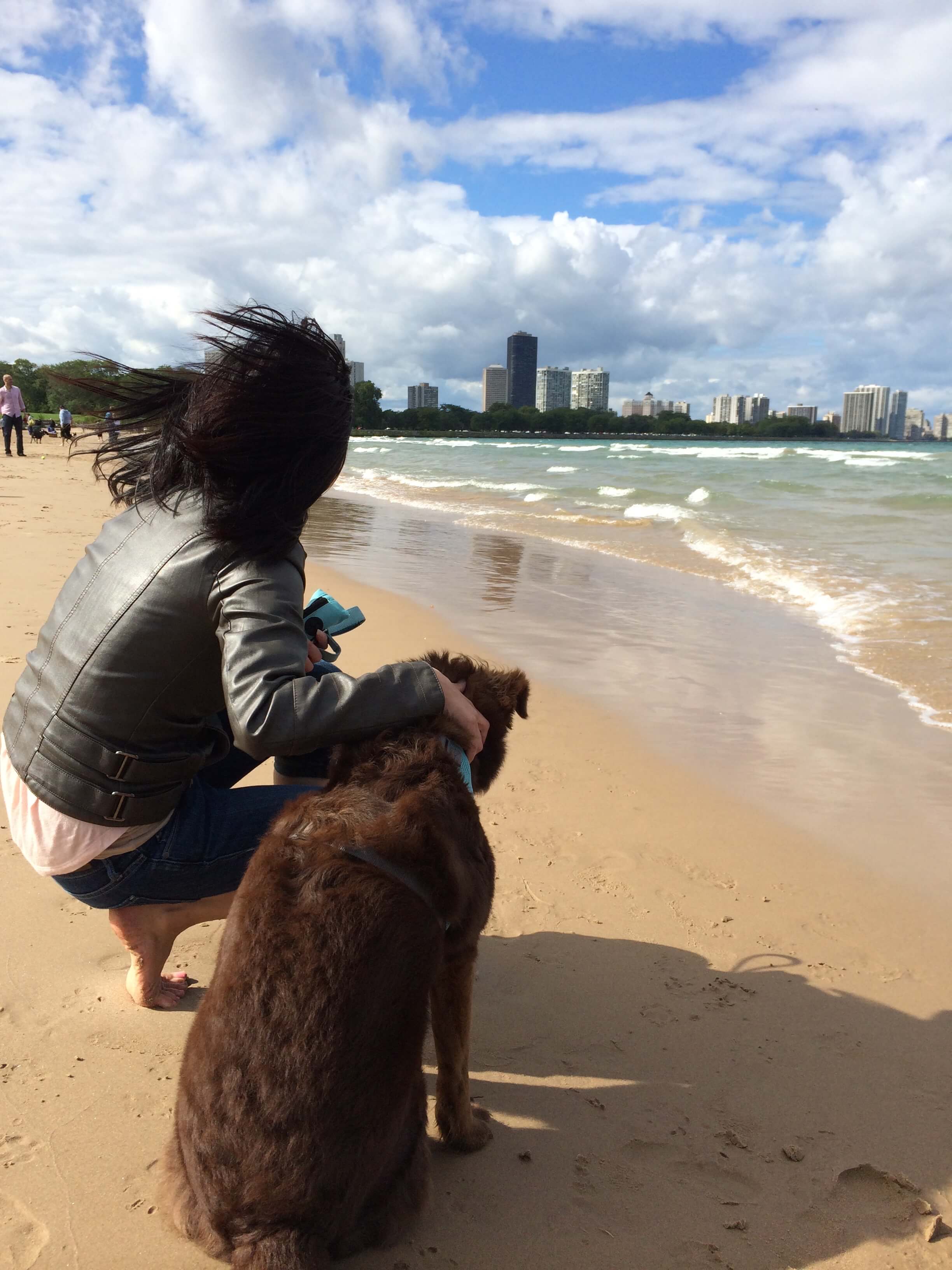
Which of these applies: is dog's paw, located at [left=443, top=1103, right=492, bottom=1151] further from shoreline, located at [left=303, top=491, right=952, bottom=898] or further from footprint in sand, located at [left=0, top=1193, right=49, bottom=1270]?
shoreline, located at [left=303, top=491, right=952, bottom=898]

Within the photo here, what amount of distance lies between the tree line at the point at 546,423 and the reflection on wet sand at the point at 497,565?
9281cm

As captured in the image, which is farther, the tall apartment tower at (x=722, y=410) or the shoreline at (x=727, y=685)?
the tall apartment tower at (x=722, y=410)

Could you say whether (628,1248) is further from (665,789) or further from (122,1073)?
(665,789)

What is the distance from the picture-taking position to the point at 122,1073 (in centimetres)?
246

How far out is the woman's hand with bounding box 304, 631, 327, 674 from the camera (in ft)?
6.99

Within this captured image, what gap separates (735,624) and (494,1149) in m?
6.45

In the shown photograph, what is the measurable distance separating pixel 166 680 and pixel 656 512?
1715 cm

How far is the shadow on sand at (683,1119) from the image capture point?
202 centimetres

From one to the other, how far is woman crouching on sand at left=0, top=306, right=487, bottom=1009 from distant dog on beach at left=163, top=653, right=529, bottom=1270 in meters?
0.26

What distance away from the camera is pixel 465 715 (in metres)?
2.20

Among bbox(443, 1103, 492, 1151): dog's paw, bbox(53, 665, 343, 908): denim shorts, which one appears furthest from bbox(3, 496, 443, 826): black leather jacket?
bbox(443, 1103, 492, 1151): dog's paw

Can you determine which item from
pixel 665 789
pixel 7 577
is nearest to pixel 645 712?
pixel 665 789

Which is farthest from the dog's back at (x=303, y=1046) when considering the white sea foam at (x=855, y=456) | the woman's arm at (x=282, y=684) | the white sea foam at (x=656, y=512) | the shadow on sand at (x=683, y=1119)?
the white sea foam at (x=855, y=456)

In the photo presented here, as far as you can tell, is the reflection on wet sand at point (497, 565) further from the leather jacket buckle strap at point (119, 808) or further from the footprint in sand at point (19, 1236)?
the footprint in sand at point (19, 1236)
